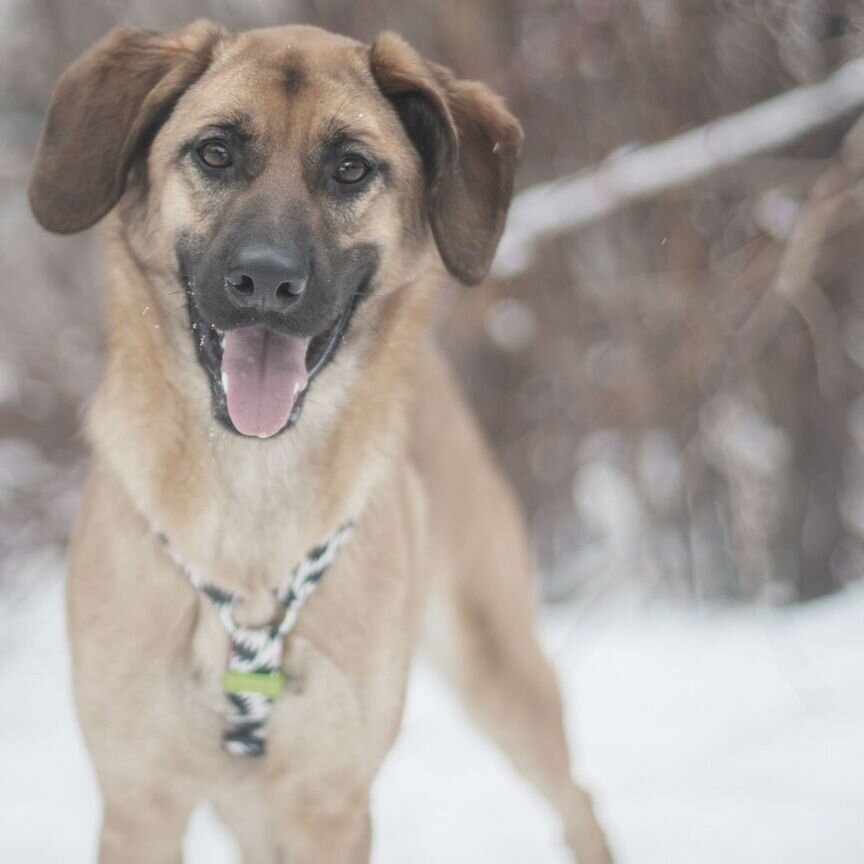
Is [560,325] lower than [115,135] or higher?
lower

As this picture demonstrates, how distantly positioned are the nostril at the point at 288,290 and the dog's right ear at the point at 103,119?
0.47 m

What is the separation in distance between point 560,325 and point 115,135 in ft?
10.7

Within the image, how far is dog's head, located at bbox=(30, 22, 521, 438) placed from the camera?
213 cm

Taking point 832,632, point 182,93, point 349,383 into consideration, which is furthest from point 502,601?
point 832,632

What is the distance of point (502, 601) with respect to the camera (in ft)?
10.3

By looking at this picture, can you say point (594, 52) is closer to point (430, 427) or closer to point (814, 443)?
point (814, 443)

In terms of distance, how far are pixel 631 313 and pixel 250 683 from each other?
3.09m

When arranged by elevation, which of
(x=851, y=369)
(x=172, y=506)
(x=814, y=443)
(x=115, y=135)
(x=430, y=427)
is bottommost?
(x=814, y=443)

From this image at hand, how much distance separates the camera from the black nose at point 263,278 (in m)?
2.05

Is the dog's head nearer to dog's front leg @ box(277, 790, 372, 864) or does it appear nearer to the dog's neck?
the dog's neck

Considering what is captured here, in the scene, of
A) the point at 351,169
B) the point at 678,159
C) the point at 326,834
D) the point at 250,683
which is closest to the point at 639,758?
the point at 326,834

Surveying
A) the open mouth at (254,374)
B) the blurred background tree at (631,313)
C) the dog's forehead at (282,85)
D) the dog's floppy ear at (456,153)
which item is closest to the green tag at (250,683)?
the open mouth at (254,374)

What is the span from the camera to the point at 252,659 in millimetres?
2266

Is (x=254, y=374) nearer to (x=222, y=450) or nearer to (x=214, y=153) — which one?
(x=222, y=450)
